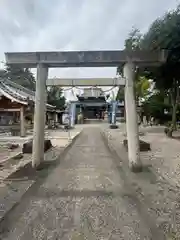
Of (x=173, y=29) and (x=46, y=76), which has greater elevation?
(x=173, y=29)

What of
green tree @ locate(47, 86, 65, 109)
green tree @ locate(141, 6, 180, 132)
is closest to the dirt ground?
green tree @ locate(141, 6, 180, 132)

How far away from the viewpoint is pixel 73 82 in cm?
1109

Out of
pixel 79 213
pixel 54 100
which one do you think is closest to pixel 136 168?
pixel 79 213

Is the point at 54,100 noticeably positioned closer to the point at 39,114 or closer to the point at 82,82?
the point at 39,114

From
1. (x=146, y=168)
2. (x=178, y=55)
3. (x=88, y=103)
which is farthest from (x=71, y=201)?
(x=88, y=103)

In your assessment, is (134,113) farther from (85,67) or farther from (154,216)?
(154,216)

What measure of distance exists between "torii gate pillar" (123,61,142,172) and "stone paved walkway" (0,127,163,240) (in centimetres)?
129

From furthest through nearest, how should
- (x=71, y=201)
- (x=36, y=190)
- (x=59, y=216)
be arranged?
1. (x=36, y=190)
2. (x=71, y=201)
3. (x=59, y=216)

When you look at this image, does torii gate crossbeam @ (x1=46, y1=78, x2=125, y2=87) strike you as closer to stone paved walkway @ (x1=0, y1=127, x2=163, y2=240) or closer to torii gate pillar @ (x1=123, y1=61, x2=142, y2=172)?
torii gate pillar @ (x1=123, y1=61, x2=142, y2=172)

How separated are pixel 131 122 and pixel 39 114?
3179 mm

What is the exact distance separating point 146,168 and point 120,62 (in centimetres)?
364

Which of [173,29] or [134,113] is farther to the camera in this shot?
[173,29]

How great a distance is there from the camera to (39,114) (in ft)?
36.8

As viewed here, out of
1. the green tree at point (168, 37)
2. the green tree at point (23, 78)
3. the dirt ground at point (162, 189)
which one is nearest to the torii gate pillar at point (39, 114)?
the dirt ground at point (162, 189)
